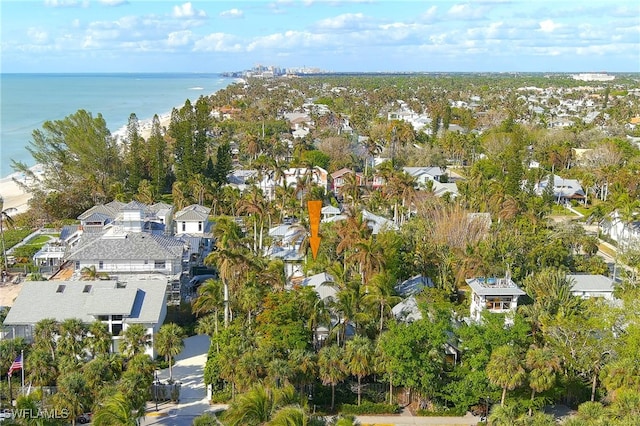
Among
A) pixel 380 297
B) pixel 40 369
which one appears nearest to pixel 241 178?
pixel 380 297

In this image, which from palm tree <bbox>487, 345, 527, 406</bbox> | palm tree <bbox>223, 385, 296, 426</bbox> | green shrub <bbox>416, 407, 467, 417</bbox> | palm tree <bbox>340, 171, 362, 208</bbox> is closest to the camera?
palm tree <bbox>223, 385, 296, 426</bbox>

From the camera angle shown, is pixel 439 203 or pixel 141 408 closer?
pixel 141 408

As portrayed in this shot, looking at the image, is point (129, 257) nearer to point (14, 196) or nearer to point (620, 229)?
point (620, 229)

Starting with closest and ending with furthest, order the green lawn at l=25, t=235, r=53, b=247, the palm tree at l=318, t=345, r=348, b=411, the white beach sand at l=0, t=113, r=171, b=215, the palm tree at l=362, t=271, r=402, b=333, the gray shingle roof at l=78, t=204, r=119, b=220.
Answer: the palm tree at l=318, t=345, r=348, b=411, the palm tree at l=362, t=271, r=402, b=333, the gray shingle roof at l=78, t=204, r=119, b=220, the green lawn at l=25, t=235, r=53, b=247, the white beach sand at l=0, t=113, r=171, b=215

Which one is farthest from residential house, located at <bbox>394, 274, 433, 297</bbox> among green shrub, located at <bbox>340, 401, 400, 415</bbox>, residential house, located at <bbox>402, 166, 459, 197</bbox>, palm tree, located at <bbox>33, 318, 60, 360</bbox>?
residential house, located at <bbox>402, 166, 459, 197</bbox>

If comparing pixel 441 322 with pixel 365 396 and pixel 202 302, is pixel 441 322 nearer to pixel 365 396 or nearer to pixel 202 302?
pixel 365 396

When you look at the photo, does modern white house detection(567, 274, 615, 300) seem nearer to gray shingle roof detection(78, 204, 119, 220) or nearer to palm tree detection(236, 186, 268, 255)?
palm tree detection(236, 186, 268, 255)

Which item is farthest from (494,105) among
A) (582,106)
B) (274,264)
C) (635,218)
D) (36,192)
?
(274,264)
